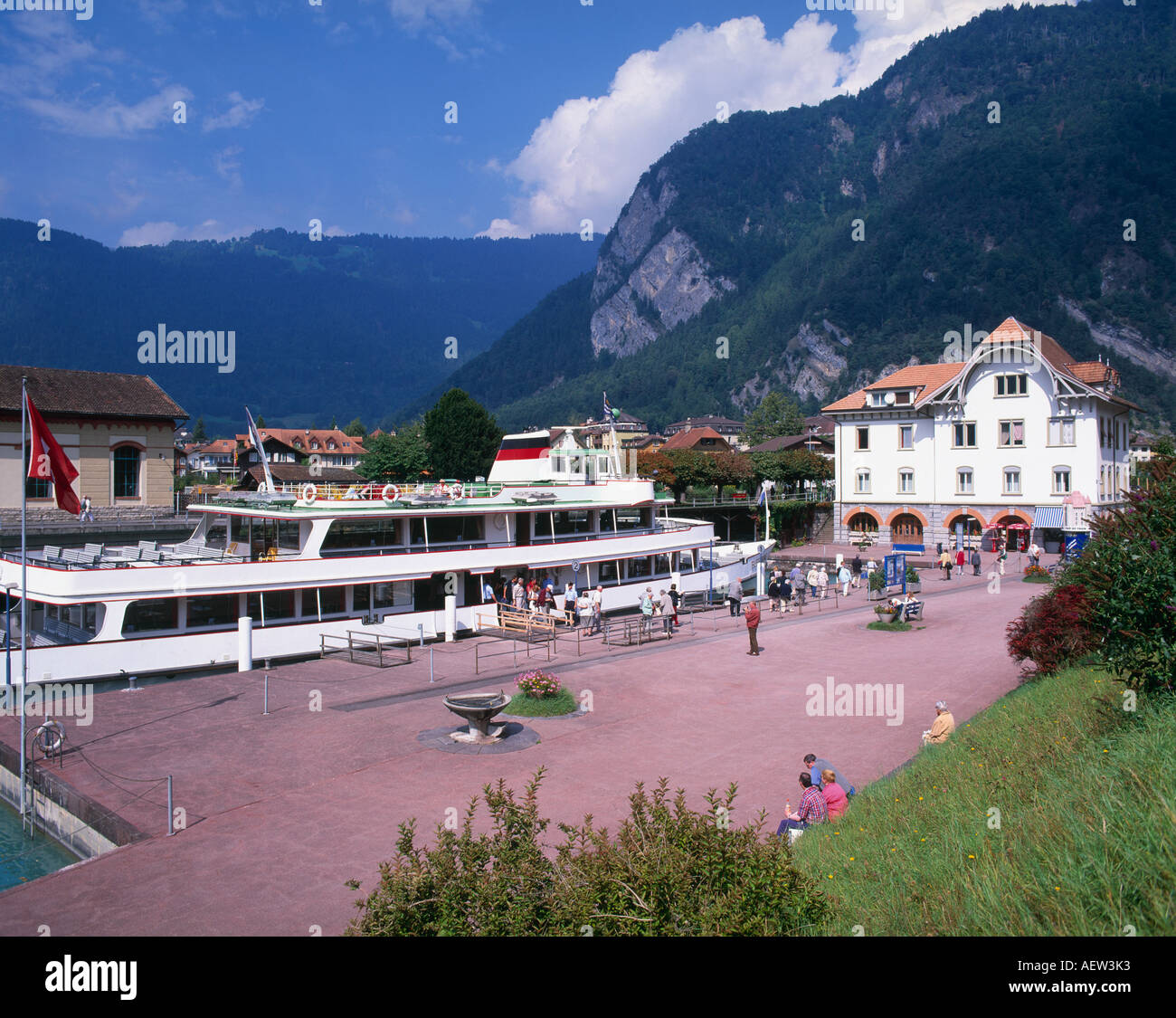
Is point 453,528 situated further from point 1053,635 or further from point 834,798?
point 834,798

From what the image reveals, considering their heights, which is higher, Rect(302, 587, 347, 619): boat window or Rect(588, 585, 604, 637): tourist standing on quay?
Rect(302, 587, 347, 619): boat window

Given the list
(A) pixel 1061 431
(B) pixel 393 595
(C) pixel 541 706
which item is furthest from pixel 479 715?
(A) pixel 1061 431

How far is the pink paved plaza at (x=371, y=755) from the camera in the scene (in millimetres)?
9305

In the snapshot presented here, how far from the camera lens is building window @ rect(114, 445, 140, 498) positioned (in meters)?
47.8

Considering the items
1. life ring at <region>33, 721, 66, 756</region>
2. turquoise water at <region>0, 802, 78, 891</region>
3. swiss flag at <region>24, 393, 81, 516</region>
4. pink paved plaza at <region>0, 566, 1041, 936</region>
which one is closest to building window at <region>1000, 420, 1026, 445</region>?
pink paved plaza at <region>0, 566, 1041, 936</region>

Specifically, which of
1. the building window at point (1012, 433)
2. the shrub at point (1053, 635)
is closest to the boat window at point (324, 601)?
the shrub at point (1053, 635)

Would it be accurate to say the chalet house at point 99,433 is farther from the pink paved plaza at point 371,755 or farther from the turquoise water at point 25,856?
the turquoise water at point 25,856

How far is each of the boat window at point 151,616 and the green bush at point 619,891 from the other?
17.7m

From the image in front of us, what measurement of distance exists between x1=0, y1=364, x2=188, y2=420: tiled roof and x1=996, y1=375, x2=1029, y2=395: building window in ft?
160

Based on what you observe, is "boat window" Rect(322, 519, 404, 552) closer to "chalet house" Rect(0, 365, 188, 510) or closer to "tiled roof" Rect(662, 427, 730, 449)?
"chalet house" Rect(0, 365, 188, 510)

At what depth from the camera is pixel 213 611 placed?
2228 centimetres

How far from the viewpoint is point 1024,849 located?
6633mm

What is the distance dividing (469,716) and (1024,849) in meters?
9.83
